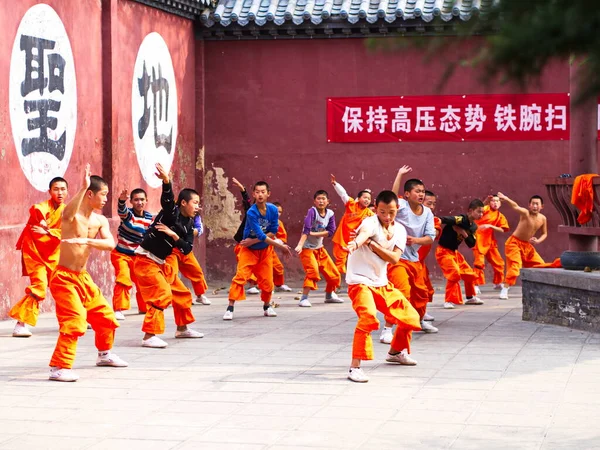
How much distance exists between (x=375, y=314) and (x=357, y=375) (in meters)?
0.46

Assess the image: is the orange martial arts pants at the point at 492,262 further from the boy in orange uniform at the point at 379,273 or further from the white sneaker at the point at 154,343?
the boy in orange uniform at the point at 379,273

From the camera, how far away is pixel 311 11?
50.8 feet

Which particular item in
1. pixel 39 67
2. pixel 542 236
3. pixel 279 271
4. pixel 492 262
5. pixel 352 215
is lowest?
pixel 279 271

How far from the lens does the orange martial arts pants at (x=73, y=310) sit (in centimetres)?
754

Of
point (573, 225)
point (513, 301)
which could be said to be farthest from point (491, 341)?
point (513, 301)

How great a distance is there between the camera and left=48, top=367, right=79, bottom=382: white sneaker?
749cm

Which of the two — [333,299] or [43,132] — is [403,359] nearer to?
[333,299]

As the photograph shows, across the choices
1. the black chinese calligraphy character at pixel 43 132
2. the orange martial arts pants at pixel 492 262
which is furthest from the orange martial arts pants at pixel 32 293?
the orange martial arts pants at pixel 492 262

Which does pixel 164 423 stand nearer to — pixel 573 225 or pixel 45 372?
pixel 45 372

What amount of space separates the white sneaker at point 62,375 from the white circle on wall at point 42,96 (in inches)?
172

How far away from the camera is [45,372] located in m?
7.93

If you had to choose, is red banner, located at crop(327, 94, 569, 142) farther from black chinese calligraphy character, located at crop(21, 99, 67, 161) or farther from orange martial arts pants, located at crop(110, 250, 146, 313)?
orange martial arts pants, located at crop(110, 250, 146, 313)

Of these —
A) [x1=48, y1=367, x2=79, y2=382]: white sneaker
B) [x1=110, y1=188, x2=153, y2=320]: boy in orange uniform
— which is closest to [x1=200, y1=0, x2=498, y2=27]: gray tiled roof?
[x1=110, y1=188, x2=153, y2=320]: boy in orange uniform

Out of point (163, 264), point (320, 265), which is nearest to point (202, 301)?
point (320, 265)
